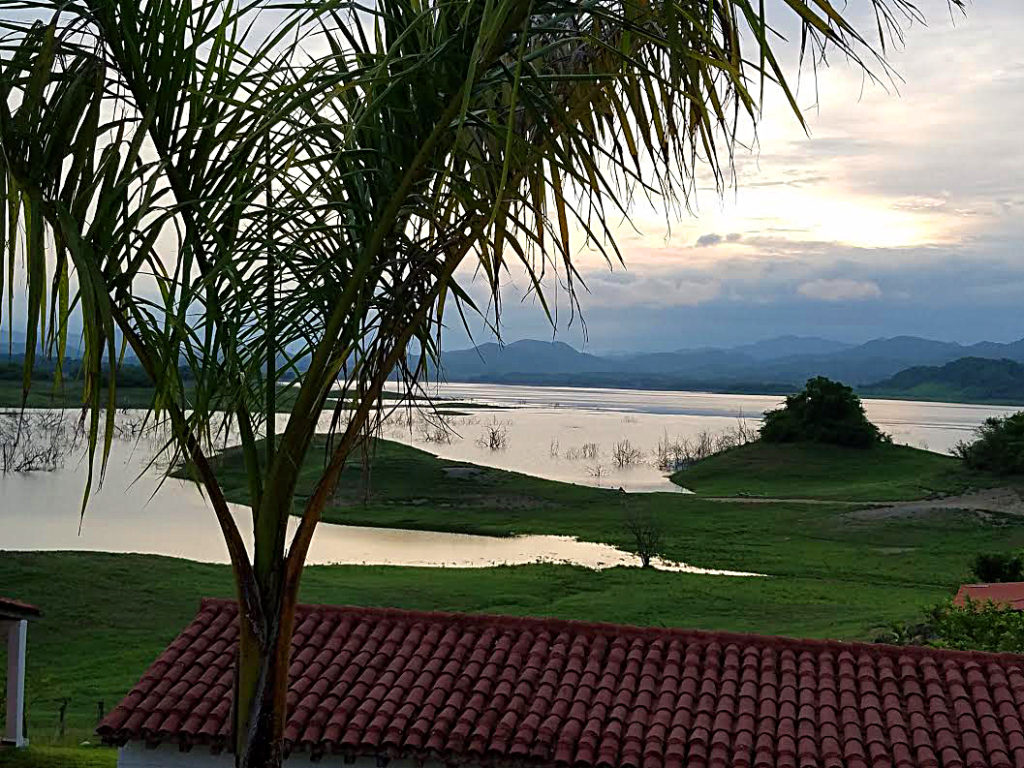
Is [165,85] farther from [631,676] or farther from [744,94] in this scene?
[631,676]

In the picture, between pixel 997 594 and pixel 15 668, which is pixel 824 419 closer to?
pixel 997 594

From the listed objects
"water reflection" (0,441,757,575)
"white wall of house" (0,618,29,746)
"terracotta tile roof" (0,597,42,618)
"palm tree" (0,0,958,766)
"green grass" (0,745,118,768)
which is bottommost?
"water reflection" (0,441,757,575)

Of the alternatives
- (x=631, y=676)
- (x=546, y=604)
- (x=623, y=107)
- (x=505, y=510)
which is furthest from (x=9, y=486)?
(x=623, y=107)

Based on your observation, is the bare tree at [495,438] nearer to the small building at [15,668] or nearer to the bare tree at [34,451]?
the bare tree at [34,451]

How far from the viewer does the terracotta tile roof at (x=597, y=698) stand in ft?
24.0

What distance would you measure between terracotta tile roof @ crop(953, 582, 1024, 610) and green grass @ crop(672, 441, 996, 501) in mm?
34939

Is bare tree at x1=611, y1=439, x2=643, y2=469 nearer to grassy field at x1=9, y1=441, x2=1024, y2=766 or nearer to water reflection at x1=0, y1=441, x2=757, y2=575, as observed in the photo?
grassy field at x1=9, y1=441, x2=1024, y2=766

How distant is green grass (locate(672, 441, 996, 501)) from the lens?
54031 millimetres

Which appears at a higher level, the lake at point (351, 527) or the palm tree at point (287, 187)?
the palm tree at point (287, 187)

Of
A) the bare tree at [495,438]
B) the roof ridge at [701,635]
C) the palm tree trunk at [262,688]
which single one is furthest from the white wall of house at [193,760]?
the bare tree at [495,438]

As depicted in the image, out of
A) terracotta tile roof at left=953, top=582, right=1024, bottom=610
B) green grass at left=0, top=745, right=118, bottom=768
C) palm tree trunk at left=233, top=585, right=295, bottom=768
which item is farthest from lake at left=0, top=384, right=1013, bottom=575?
terracotta tile roof at left=953, top=582, right=1024, bottom=610

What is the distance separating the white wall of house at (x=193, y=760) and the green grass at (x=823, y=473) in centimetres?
4712

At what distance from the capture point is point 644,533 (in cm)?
4084

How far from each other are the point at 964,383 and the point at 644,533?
146 meters
